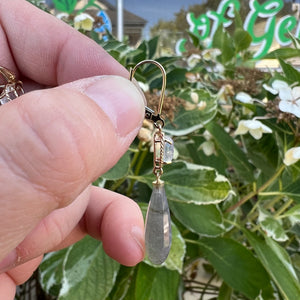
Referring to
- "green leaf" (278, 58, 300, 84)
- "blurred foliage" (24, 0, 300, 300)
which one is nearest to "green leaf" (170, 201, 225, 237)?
"blurred foliage" (24, 0, 300, 300)

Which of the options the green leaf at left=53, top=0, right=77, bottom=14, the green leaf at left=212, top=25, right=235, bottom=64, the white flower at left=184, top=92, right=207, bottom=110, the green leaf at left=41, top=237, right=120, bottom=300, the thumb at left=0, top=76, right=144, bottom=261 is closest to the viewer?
the thumb at left=0, top=76, right=144, bottom=261

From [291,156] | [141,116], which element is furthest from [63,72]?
[291,156]

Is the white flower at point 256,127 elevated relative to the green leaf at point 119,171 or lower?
elevated

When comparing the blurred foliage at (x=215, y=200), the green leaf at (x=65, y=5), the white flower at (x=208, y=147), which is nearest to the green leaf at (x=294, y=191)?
the blurred foliage at (x=215, y=200)

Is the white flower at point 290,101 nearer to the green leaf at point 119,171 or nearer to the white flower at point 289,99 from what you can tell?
the white flower at point 289,99

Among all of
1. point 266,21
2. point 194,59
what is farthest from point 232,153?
point 266,21

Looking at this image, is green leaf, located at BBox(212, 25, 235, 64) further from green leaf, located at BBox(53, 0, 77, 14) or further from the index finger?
green leaf, located at BBox(53, 0, 77, 14)

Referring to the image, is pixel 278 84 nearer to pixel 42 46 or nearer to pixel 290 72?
pixel 290 72
